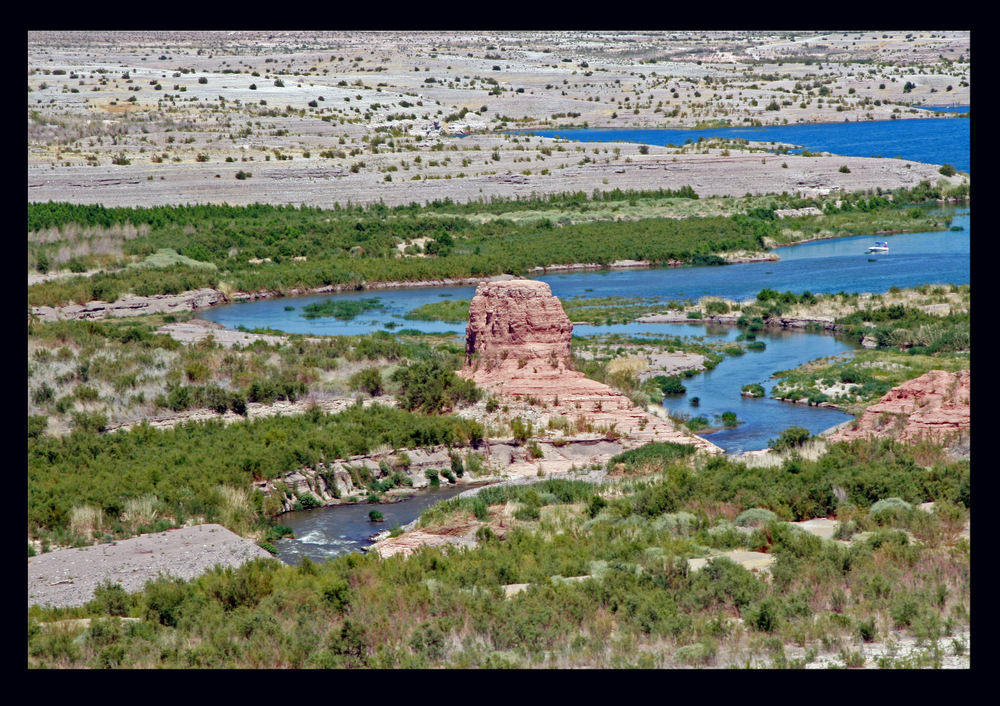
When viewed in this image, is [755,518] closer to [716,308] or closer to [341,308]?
[716,308]

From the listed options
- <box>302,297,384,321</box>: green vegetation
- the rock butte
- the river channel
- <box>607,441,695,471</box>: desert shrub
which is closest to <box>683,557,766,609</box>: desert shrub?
the river channel

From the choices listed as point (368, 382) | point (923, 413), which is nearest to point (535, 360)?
point (368, 382)

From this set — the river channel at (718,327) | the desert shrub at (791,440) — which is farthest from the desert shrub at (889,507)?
the river channel at (718,327)

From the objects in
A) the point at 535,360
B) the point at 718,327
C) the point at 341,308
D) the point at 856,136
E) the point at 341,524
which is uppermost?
the point at 856,136

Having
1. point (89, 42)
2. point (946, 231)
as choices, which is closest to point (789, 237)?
point (946, 231)

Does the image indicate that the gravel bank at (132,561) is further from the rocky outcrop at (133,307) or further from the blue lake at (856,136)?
the blue lake at (856,136)

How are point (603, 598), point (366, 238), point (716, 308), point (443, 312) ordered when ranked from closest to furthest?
point (603, 598), point (716, 308), point (443, 312), point (366, 238)

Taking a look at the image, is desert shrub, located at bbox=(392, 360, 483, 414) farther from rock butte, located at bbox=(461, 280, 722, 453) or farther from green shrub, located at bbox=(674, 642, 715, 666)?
green shrub, located at bbox=(674, 642, 715, 666)
